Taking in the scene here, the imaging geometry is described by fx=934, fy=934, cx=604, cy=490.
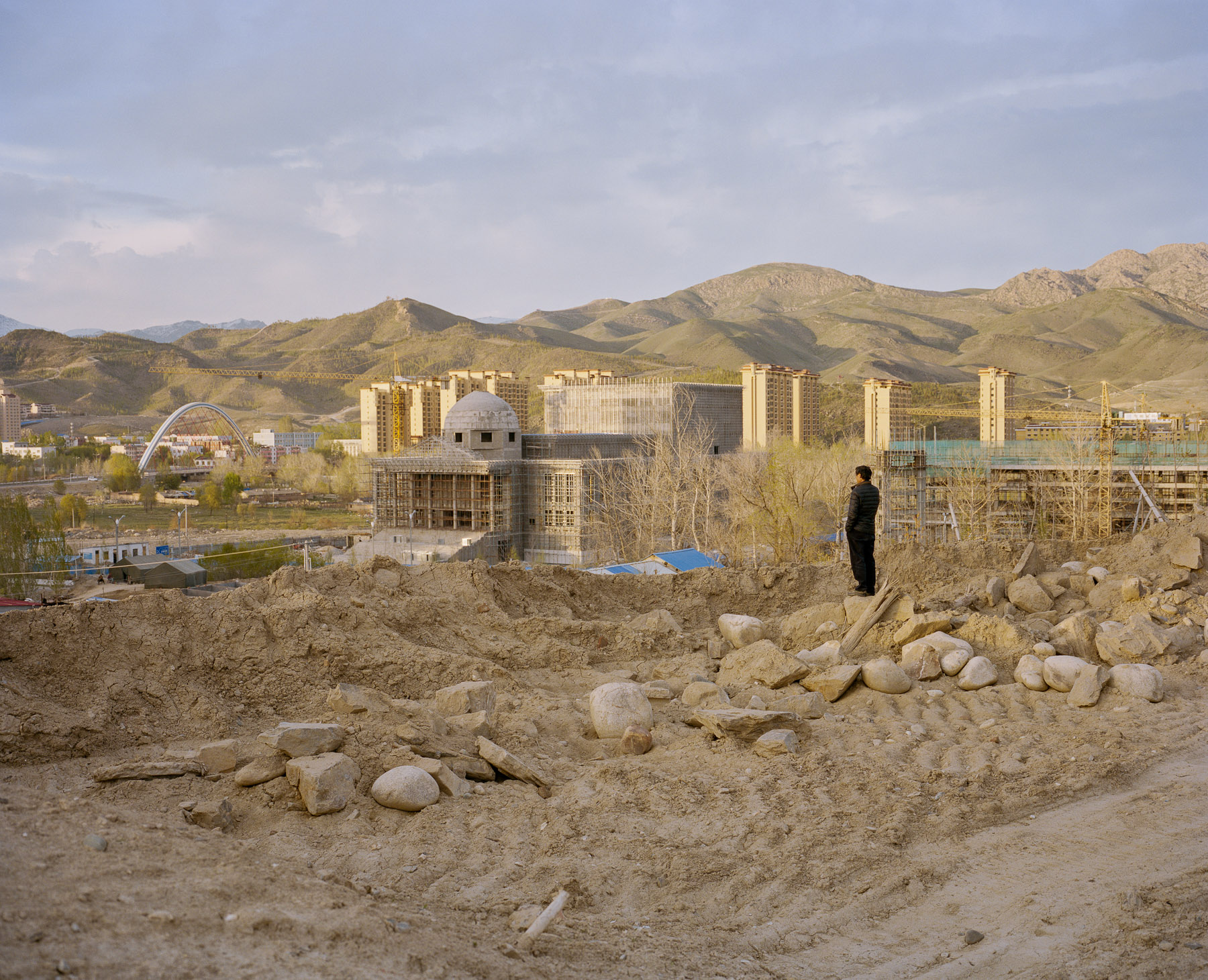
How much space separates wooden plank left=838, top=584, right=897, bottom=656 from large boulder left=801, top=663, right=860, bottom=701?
2.97 feet

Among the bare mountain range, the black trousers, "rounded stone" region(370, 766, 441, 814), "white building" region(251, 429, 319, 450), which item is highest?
the bare mountain range

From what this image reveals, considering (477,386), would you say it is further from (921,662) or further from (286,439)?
(921,662)

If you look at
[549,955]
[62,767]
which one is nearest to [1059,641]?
[549,955]

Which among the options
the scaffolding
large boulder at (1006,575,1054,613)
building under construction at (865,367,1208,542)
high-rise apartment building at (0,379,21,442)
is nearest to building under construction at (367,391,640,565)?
building under construction at (865,367,1208,542)

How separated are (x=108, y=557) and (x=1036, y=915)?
1717 inches

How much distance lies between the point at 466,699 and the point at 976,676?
4336 mm

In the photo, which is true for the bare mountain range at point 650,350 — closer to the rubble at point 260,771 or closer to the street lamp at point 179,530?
the street lamp at point 179,530

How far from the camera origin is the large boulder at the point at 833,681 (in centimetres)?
788

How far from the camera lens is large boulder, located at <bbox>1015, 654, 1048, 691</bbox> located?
792cm

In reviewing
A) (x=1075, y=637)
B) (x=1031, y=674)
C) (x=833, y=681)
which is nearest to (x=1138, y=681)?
(x=1031, y=674)

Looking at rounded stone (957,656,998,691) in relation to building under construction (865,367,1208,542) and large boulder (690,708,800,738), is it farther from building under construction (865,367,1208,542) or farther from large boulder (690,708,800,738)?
building under construction (865,367,1208,542)

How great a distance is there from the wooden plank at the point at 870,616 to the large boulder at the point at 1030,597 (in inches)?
62.0

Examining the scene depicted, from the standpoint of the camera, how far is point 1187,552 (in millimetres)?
10211

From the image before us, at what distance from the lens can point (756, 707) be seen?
288 inches
